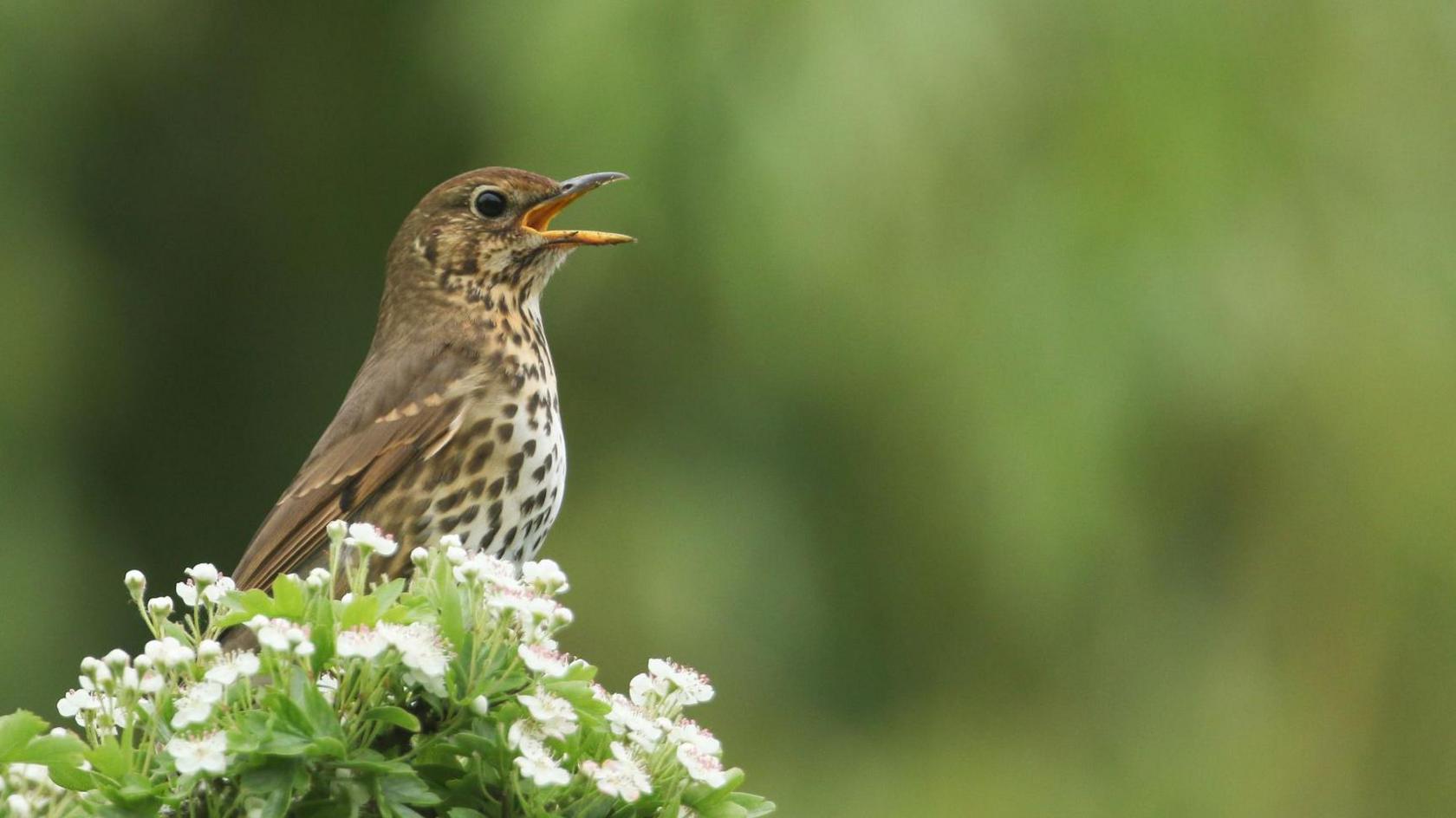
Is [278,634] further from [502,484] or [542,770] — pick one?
[502,484]

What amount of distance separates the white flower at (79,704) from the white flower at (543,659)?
0.42 meters

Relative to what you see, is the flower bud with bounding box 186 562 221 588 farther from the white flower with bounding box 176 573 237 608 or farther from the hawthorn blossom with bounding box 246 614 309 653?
the hawthorn blossom with bounding box 246 614 309 653

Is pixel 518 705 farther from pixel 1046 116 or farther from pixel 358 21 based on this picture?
pixel 358 21

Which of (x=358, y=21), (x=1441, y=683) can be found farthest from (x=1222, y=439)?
(x=358, y=21)

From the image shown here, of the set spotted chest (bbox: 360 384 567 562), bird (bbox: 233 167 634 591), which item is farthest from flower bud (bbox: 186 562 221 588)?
spotted chest (bbox: 360 384 567 562)

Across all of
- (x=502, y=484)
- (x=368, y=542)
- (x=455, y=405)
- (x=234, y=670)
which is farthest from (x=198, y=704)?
(x=455, y=405)

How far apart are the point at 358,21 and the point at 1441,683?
4653 mm

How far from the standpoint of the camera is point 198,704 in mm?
1909

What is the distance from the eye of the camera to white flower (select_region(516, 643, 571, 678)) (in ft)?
6.48

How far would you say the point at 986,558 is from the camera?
257 inches

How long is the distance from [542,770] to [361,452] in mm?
1857

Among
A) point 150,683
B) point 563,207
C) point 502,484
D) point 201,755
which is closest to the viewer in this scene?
point 201,755

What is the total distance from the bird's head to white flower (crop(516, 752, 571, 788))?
2076mm

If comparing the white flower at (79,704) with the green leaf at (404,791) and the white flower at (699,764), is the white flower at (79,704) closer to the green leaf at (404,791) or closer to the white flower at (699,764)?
the green leaf at (404,791)
